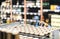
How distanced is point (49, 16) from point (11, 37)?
7.07ft

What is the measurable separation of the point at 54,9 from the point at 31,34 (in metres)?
2.26

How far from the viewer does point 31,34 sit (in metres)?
1.44

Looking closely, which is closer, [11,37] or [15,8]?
[11,37]

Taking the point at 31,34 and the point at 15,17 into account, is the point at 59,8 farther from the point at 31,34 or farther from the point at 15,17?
the point at 31,34

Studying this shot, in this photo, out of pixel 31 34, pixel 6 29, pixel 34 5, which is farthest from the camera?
pixel 34 5

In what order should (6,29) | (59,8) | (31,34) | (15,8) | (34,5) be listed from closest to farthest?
(31,34), (6,29), (59,8), (34,5), (15,8)

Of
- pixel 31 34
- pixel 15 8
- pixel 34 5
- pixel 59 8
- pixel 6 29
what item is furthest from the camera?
pixel 15 8

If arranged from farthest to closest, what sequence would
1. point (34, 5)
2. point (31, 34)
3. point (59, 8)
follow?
point (34, 5), point (59, 8), point (31, 34)

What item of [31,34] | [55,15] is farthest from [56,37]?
[55,15]

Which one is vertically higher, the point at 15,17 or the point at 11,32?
the point at 11,32

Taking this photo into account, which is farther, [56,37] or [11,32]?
[56,37]

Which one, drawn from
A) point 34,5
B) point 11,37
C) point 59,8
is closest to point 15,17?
point 34,5

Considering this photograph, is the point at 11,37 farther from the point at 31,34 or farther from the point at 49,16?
the point at 49,16

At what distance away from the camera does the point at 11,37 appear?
1630 mm
